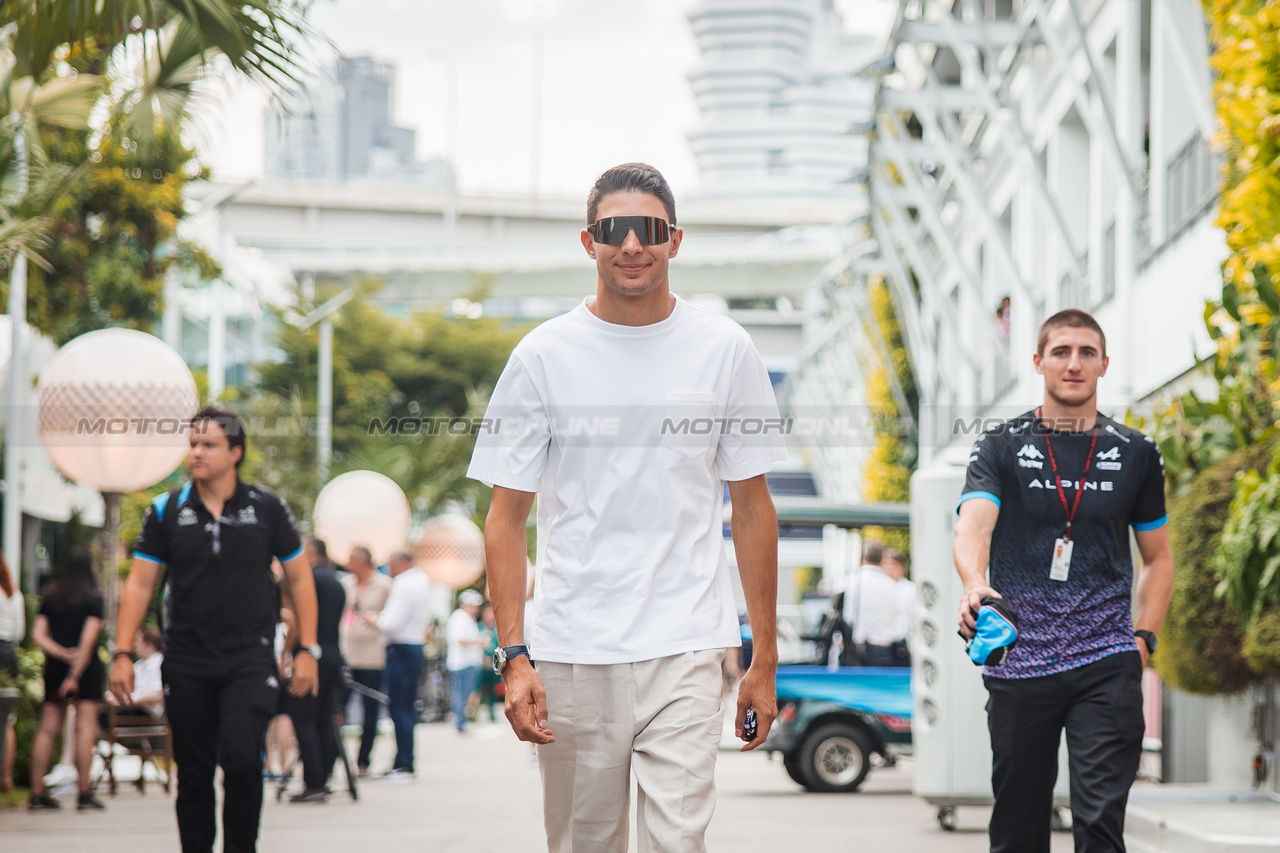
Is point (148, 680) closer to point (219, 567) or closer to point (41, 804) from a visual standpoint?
point (41, 804)

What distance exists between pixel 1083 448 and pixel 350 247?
5006 centimetres

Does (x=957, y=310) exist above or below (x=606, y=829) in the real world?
above

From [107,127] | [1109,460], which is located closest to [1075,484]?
[1109,460]

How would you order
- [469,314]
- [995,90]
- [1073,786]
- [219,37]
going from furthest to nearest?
[469,314]
[995,90]
[219,37]
[1073,786]

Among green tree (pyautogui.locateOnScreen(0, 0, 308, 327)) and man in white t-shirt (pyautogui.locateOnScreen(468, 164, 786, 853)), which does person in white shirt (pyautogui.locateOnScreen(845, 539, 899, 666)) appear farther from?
man in white t-shirt (pyautogui.locateOnScreen(468, 164, 786, 853))

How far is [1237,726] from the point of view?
9797 millimetres

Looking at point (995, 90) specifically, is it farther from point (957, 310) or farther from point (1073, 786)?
point (1073, 786)

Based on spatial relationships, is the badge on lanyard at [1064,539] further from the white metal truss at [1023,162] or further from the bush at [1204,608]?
the white metal truss at [1023,162]

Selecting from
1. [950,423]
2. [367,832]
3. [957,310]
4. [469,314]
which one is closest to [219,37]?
[367,832]

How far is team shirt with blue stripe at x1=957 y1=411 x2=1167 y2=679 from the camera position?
519 centimetres

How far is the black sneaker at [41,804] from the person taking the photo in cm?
1098

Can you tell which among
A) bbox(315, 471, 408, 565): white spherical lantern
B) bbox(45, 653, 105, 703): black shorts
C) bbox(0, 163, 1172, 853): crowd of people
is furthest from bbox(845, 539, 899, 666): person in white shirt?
bbox(315, 471, 408, 565): white spherical lantern

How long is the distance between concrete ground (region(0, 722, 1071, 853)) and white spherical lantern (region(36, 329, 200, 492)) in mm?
2529

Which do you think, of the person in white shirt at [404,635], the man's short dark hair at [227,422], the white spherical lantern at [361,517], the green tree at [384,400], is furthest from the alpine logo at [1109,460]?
the green tree at [384,400]
